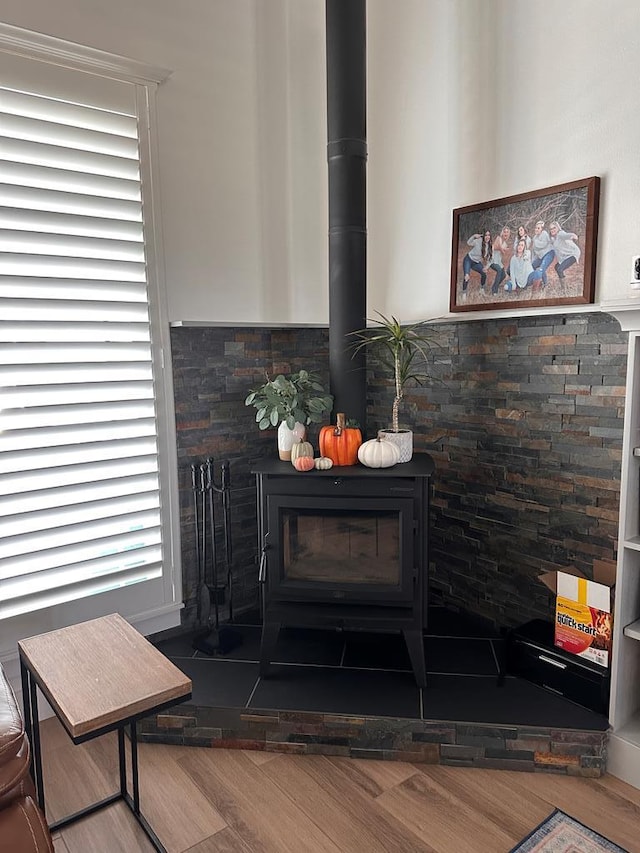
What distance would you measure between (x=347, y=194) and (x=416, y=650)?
176cm

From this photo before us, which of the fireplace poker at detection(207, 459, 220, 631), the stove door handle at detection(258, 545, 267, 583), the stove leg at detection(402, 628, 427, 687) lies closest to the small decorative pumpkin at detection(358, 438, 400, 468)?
the stove door handle at detection(258, 545, 267, 583)

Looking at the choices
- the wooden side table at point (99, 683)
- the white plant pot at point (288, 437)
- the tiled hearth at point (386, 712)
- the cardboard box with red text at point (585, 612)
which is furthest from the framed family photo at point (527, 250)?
the wooden side table at point (99, 683)

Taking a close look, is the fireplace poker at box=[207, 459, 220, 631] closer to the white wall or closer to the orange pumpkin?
the orange pumpkin

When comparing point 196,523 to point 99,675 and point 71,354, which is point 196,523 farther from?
point 99,675

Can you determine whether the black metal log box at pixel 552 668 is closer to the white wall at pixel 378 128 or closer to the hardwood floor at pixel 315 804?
the hardwood floor at pixel 315 804

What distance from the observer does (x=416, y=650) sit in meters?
2.29

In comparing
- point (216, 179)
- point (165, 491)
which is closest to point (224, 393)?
point (165, 491)

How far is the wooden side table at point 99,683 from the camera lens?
1.51 meters

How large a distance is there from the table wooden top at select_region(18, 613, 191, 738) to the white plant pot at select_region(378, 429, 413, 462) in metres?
1.13

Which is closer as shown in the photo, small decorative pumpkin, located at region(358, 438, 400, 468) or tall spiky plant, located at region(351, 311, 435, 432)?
small decorative pumpkin, located at region(358, 438, 400, 468)

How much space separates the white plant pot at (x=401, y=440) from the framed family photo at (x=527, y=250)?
60 centimetres

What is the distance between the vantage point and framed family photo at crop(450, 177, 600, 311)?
7.18 ft

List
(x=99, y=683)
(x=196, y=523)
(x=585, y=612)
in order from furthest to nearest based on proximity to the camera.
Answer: (x=196, y=523)
(x=585, y=612)
(x=99, y=683)

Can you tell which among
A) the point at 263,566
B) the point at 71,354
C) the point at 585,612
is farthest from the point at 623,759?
the point at 71,354
